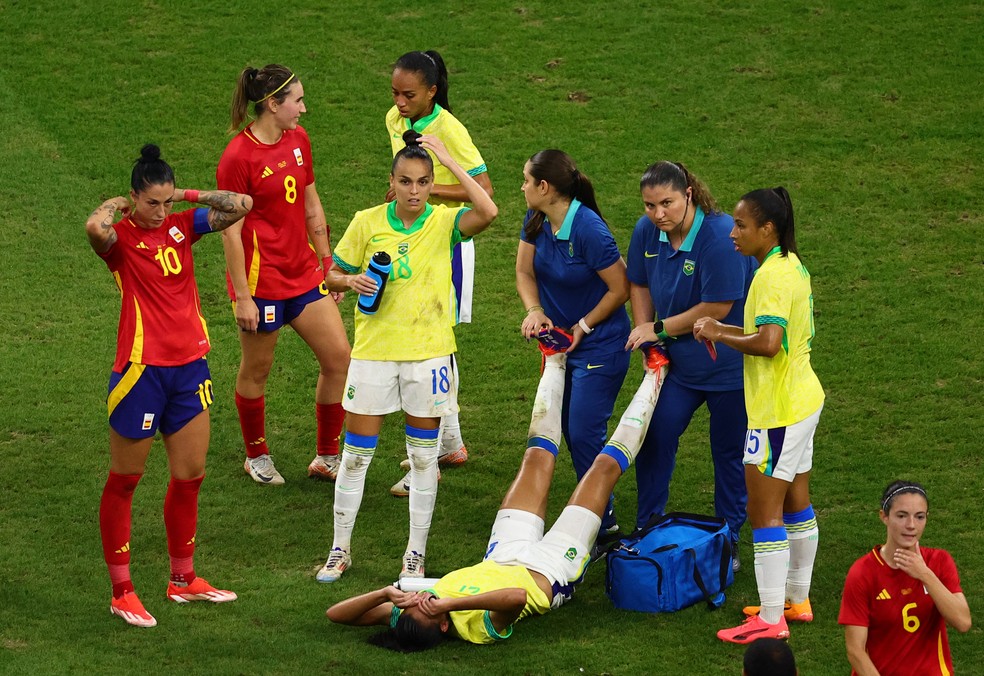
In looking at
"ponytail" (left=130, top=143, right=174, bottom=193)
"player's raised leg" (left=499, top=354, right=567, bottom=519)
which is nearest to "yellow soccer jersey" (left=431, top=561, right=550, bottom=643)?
"player's raised leg" (left=499, top=354, right=567, bottom=519)

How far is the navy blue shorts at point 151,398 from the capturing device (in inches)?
241

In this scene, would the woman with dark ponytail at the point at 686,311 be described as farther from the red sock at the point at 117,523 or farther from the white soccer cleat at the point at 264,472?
the red sock at the point at 117,523

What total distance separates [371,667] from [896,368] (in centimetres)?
453

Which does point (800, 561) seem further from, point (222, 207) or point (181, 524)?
point (222, 207)

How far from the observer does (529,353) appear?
938 centimetres

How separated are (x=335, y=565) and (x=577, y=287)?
6.08 ft

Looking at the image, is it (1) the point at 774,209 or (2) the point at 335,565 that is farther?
(2) the point at 335,565

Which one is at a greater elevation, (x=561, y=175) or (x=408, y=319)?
(x=561, y=175)

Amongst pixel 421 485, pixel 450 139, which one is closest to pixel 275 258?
pixel 450 139

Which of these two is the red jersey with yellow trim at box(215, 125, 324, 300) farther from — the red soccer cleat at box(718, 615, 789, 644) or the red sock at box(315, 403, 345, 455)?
the red soccer cleat at box(718, 615, 789, 644)

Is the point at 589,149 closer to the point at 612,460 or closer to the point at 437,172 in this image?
the point at 437,172

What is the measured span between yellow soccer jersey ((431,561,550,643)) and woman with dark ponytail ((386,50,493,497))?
1667mm

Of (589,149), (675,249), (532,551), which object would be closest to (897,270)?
(589,149)

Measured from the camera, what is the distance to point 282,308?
7.66 meters
